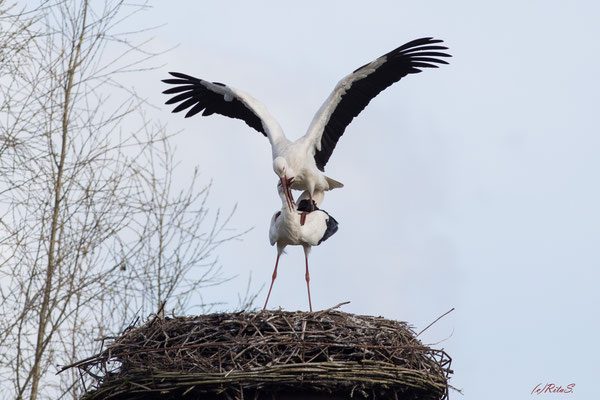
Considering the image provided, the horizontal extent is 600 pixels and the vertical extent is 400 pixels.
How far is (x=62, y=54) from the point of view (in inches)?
429

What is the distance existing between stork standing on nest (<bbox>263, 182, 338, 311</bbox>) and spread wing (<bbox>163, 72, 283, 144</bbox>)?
1444mm

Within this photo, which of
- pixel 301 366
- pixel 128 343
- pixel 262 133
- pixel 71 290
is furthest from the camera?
pixel 262 133

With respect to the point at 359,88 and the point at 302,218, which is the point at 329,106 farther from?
the point at 302,218

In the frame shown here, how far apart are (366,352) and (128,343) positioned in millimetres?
1727

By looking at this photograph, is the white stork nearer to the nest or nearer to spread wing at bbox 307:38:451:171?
spread wing at bbox 307:38:451:171

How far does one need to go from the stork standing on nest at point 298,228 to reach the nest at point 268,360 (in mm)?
1782

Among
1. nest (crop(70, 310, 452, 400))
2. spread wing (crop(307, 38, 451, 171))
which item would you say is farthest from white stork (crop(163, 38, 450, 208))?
nest (crop(70, 310, 452, 400))

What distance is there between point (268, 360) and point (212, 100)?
17.2 feet

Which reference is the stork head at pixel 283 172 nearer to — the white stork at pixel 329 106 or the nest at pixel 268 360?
the white stork at pixel 329 106

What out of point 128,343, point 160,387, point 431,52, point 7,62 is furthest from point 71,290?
point 431,52

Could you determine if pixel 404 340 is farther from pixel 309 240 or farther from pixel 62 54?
pixel 62 54

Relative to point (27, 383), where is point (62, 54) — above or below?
above

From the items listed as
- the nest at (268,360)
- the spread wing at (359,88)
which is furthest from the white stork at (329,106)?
the nest at (268,360)

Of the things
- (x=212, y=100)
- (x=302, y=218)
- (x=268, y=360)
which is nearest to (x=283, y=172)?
(x=302, y=218)
